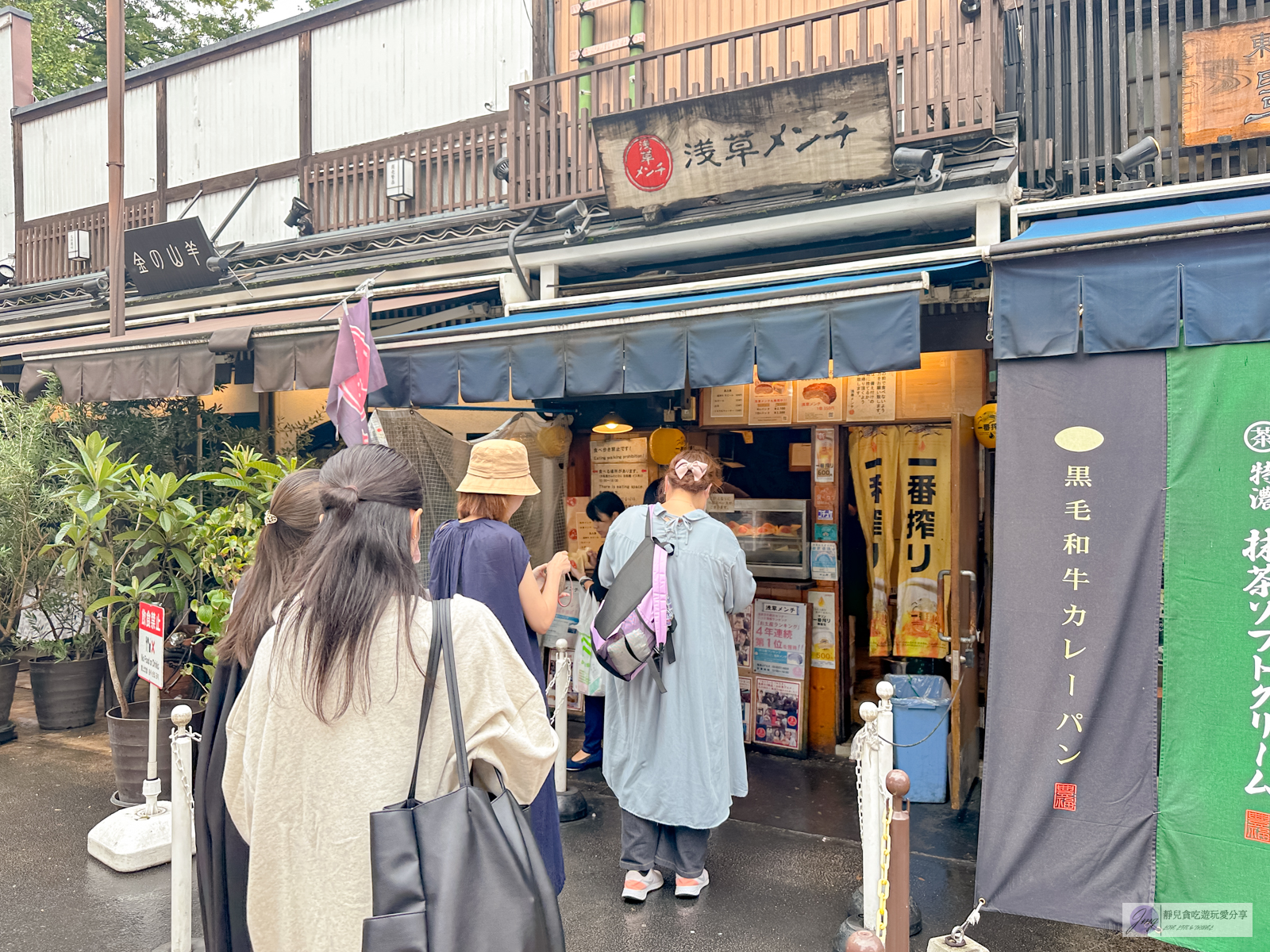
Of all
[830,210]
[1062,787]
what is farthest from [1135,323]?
[830,210]

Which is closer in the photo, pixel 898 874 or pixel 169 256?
pixel 898 874

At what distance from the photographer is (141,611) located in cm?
526

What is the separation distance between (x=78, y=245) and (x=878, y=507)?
35.0ft

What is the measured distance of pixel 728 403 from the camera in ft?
24.4

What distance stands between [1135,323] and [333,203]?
8.27 metres

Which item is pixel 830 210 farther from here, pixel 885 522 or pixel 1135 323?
pixel 1135 323

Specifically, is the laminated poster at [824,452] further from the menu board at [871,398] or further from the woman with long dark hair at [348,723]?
the woman with long dark hair at [348,723]

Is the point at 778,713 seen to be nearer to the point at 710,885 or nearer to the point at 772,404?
the point at 710,885

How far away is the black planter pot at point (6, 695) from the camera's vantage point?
750cm

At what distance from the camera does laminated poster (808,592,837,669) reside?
697 centimetres

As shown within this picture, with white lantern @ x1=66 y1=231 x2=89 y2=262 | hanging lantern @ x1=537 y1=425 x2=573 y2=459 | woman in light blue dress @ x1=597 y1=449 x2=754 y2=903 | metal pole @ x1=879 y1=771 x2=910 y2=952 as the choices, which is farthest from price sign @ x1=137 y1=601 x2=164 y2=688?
white lantern @ x1=66 y1=231 x2=89 y2=262

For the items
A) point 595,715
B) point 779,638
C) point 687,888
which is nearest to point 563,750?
point 595,715

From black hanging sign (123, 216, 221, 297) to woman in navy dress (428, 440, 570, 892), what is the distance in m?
7.08

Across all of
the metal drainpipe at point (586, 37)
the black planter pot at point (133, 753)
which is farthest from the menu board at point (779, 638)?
the metal drainpipe at point (586, 37)
